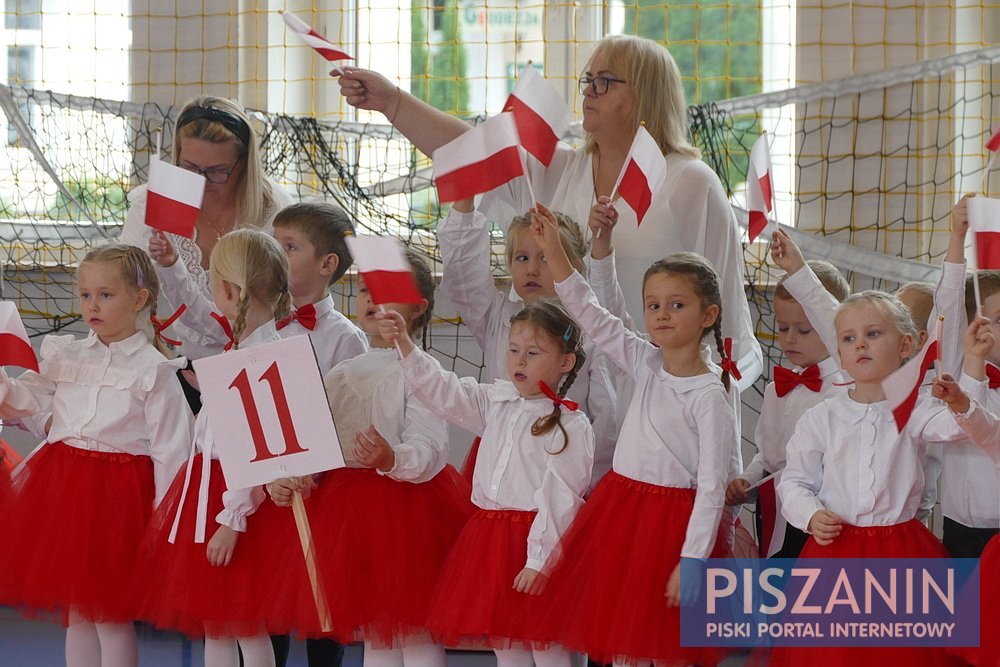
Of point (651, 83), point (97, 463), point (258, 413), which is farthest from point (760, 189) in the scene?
point (97, 463)

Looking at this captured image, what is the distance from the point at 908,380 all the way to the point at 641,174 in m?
0.61

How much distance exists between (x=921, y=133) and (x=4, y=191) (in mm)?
3181

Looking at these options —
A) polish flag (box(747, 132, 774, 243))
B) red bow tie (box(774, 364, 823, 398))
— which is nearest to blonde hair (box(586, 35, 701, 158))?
polish flag (box(747, 132, 774, 243))

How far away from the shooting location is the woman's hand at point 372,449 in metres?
2.20

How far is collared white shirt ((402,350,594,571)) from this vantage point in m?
2.20

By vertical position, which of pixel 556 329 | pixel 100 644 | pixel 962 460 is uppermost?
pixel 556 329

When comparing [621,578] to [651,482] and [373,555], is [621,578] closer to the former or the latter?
[651,482]

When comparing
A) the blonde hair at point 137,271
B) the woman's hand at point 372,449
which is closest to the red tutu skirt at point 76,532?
the blonde hair at point 137,271

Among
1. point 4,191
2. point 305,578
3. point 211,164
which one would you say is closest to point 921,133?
point 211,164

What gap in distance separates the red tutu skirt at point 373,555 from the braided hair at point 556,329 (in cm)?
29

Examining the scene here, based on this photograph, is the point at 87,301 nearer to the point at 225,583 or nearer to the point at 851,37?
the point at 225,583

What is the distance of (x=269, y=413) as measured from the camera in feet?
7.20

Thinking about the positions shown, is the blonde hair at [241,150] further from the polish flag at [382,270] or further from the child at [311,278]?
the polish flag at [382,270]

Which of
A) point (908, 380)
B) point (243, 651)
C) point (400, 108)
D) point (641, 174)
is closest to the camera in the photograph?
point (908, 380)
